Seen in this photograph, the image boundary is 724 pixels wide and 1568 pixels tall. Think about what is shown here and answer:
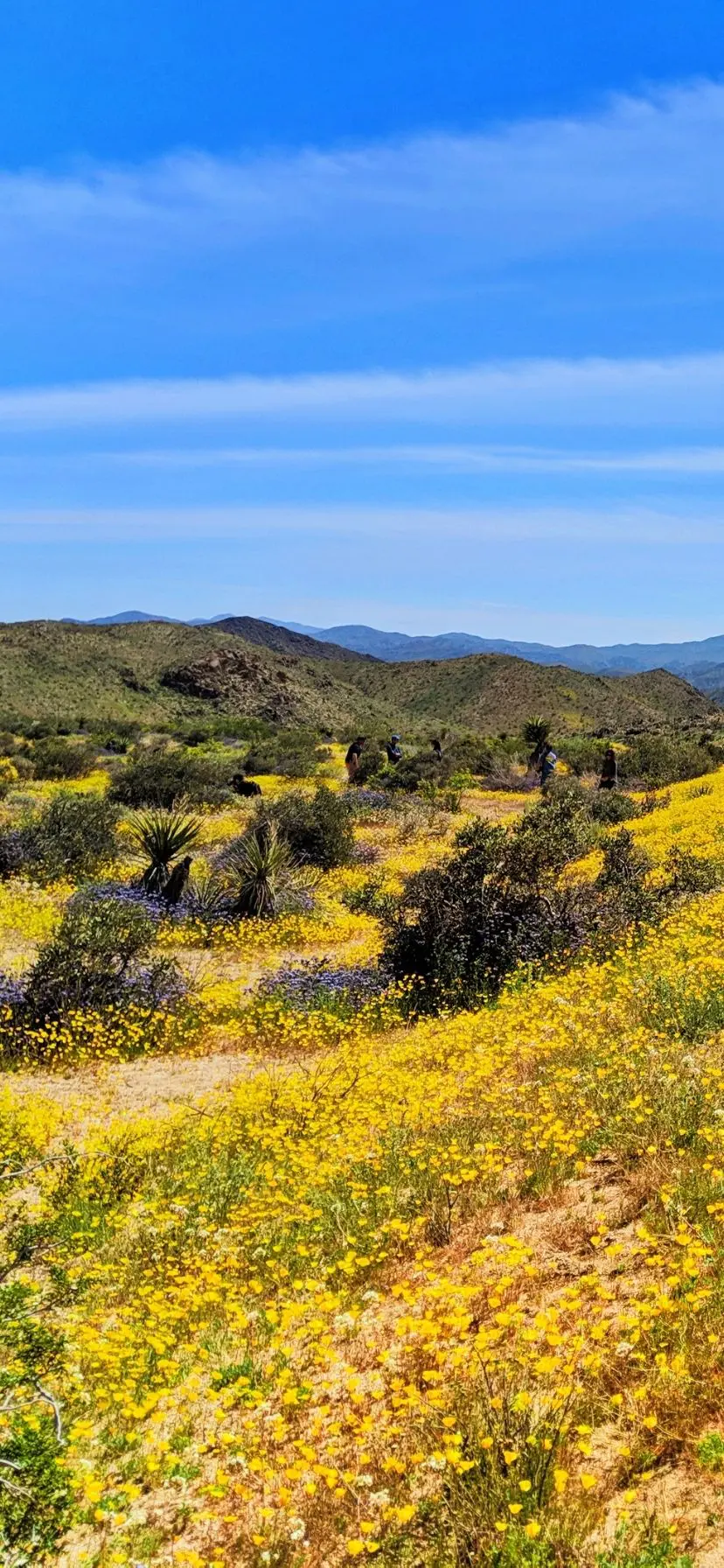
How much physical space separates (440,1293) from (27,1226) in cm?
321

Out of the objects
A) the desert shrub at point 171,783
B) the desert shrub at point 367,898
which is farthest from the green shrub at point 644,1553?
the desert shrub at point 171,783

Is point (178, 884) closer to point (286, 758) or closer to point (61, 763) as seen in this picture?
point (61, 763)

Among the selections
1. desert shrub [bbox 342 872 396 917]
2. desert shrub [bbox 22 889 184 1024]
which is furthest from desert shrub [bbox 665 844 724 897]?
desert shrub [bbox 22 889 184 1024]

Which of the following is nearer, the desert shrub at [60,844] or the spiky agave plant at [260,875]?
the spiky agave plant at [260,875]

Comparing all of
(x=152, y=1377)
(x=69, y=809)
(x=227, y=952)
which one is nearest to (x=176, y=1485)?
(x=152, y=1377)

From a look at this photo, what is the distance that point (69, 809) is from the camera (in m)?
21.0

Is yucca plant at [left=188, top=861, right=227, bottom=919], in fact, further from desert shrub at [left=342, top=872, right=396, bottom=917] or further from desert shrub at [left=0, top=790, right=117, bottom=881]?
desert shrub at [left=0, top=790, right=117, bottom=881]

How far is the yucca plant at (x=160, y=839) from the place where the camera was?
17375 millimetres

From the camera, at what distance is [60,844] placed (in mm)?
19281

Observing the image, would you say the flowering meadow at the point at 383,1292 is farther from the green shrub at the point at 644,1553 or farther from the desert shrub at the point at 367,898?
the desert shrub at the point at 367,898

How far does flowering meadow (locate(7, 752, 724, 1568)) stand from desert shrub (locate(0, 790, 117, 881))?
28.6 feet

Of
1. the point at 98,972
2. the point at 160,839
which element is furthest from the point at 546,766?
the point at 98,972

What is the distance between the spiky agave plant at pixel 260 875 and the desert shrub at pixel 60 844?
A: 3569 mm

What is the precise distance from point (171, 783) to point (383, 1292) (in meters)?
22.1
